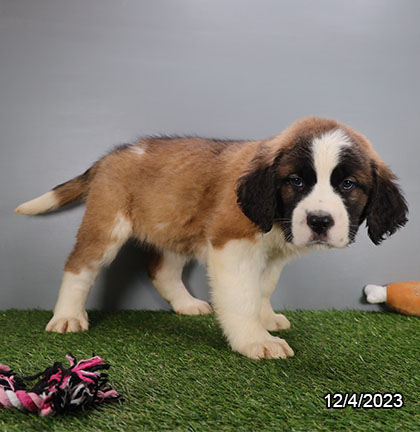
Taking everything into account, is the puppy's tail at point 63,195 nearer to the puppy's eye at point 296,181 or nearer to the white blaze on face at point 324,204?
the puppy's eye at point 296,181

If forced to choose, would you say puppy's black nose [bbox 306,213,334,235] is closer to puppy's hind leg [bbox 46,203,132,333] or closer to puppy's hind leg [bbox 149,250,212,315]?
puppy's hind leg [bbox 46,203,132,333]

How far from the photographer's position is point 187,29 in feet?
12.2

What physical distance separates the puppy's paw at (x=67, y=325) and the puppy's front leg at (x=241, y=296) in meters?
0.96

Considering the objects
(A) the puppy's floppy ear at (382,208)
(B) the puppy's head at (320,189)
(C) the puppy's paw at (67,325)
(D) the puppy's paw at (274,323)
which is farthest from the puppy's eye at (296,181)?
(C) the puppy's paw at (67,325)

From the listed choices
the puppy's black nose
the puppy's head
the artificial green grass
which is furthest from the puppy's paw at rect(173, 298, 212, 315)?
the puppy's black nose

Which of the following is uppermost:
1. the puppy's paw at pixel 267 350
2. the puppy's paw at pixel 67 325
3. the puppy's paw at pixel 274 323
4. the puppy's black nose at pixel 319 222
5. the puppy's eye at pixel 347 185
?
the puppy's eye at pixel 347 185

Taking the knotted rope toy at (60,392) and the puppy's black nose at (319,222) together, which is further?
the puppy's black nose at (319,222)

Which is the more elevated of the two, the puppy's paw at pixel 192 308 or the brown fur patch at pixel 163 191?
the brown fur patch at pixel 163 191

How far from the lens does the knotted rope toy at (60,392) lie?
66.4 inches

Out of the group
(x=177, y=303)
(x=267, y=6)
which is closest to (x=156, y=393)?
(x=177, y=303)

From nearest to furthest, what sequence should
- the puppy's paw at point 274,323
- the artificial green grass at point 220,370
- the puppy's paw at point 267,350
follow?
1. the artificial green grass at point 220,370
2. the puppy's paw at point 267,350
3. the puppy's paw at point 274,323

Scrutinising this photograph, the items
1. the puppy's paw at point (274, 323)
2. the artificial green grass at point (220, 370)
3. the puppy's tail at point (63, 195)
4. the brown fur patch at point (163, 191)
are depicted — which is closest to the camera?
the artificial green grass at point (220, 370)

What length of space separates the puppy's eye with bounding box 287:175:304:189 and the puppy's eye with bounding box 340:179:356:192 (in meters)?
0.18

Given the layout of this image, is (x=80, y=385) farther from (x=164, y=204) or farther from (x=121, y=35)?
(x=121, y=35)
